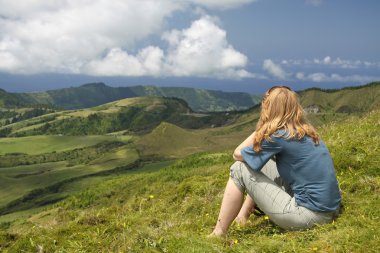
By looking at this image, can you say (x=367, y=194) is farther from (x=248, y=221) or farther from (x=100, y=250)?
(x=100, y=250)

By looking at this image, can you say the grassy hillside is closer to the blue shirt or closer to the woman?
the woman

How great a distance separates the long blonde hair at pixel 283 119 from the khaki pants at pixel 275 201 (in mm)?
888

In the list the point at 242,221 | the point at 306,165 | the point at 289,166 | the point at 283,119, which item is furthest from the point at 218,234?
the point at 283,119

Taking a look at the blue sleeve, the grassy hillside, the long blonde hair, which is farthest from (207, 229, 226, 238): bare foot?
the long blonde hair

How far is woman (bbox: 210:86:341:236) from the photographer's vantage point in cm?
936

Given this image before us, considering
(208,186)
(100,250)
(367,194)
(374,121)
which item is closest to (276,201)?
(367,194)

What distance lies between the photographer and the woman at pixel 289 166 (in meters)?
9.36

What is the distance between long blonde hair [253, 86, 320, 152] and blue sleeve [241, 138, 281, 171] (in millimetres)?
123

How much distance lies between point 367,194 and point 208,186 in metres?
7.75

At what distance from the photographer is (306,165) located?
938cm

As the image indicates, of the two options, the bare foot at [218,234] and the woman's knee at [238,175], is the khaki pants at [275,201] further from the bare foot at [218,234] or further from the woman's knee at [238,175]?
the bare foot at [218,234]

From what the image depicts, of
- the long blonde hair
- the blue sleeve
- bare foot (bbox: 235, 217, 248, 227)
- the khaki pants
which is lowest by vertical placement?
bare foot (bbox: 235, 217, 248, 227)

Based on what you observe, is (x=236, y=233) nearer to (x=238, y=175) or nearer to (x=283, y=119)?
(x=238, y=175)

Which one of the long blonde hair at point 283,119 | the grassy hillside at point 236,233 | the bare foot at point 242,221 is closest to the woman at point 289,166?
the long blonde hair at point 283,119
